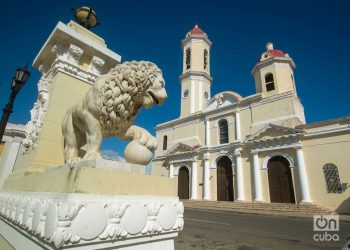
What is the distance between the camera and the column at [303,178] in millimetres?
12711

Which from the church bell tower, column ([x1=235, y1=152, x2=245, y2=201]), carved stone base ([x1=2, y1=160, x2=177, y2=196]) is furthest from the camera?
the church bell tower

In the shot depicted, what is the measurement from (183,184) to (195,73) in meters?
12.5

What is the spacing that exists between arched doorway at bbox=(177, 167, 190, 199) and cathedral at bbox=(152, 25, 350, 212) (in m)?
0.09

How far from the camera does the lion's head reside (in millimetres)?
1769

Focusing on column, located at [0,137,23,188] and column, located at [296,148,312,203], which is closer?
column, located at [0,137,23,188]

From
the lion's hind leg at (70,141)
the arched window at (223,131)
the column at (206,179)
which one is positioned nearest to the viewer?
the lion's hind leg at (70,141)

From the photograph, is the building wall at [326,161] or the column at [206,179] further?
the column at [206,179]

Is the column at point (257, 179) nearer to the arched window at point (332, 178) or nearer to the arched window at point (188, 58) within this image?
the arched window at point (332, 178)

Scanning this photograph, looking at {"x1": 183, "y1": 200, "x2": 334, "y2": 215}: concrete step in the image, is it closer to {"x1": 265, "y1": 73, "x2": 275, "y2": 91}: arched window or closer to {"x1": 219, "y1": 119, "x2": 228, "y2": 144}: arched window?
{"x1": 219, "y1": 119, "x2": 228, "y2": 144}: arched window

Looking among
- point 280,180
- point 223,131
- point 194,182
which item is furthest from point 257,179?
point 194,182

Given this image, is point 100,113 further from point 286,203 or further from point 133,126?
point 286,203

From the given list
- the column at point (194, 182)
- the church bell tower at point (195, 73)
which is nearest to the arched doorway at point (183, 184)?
the column at point (194, 182)

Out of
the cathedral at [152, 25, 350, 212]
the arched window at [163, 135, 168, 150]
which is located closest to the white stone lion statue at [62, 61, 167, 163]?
the cathedral at [152, 25, 350, 212]

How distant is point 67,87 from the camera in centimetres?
277
